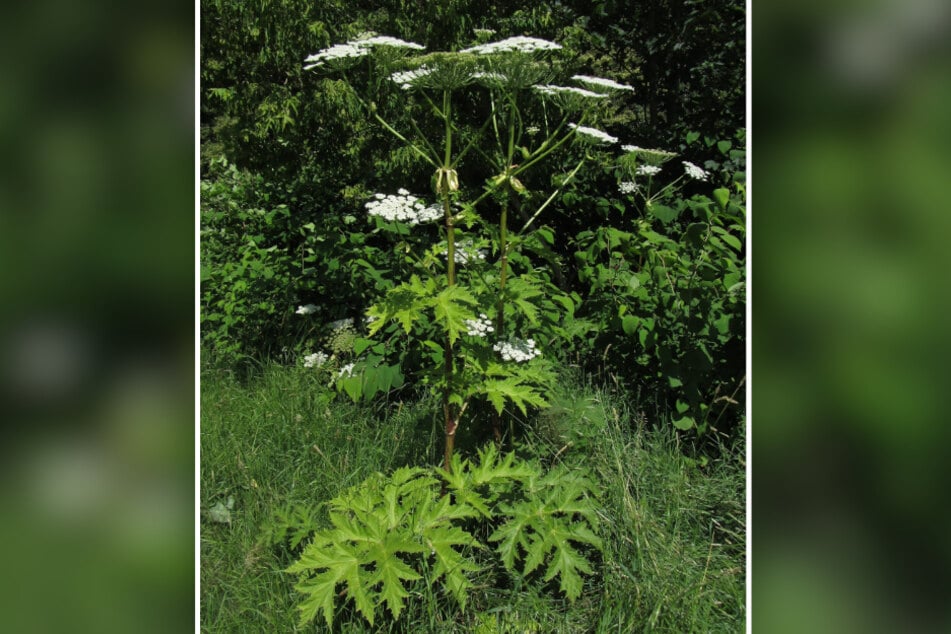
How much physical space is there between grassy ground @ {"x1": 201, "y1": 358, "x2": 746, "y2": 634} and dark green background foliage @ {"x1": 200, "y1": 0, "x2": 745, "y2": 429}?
41 cm

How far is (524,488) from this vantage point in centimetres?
206

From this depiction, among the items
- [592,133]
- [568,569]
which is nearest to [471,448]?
[568,569]

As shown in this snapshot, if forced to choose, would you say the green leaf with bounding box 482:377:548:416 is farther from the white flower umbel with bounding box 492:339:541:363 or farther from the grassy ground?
the grassy ground

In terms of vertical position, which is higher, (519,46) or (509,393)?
(519,46)

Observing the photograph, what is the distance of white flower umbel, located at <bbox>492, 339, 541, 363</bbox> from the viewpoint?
2303mm

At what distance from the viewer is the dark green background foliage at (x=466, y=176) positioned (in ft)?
Answer: 9.95
